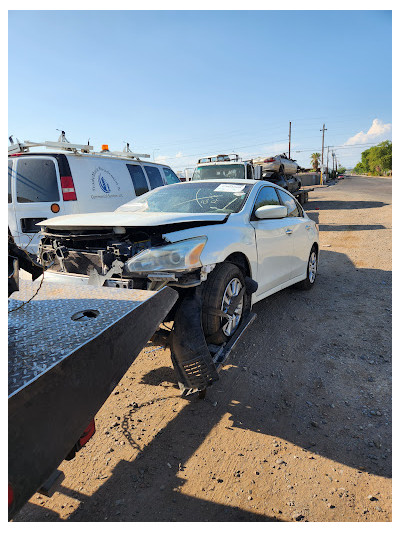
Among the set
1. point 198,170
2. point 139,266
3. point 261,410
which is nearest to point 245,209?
point 139,266

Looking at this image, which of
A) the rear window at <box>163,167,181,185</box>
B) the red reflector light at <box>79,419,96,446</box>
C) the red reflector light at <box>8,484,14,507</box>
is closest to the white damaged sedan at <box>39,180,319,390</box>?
the red reflector light at <box>79,419,96,446</box>

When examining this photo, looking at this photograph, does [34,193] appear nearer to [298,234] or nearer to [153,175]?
[153,175]

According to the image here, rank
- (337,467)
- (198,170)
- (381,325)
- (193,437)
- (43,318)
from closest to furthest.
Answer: (43,318)
(337,467)
(193,437)
(381,325)
(198,170)

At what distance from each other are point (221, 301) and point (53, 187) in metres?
4.18

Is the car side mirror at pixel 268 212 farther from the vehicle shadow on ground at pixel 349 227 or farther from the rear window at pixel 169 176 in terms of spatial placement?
the vehicle shadow on ground at pixel 349 227

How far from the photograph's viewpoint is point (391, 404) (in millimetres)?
2938

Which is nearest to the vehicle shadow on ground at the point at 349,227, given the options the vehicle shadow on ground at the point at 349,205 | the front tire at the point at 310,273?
the vehicle shadow on ground at the point at 349,205

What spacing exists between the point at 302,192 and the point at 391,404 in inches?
673

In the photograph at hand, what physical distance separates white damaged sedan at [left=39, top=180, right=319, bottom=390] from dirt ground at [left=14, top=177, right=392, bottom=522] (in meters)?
0.59

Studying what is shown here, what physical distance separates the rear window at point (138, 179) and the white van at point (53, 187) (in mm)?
706

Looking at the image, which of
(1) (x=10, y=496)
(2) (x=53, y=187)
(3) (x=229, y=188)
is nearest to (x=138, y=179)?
(2) (x=53, y=187)

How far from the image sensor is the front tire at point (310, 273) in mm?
5703

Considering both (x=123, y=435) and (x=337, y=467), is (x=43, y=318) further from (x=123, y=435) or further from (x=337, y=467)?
(x=337, y=467)

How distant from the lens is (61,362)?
1.53 meters
